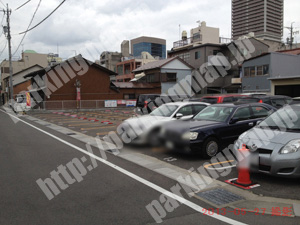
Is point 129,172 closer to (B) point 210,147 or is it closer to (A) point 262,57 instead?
(B) point 210,147

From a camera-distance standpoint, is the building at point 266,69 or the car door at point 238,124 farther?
the building at point 266,69

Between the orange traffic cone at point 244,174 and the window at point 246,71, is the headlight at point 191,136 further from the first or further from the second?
the window at point 246,71

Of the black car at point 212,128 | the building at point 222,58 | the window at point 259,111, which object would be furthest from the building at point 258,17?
the black car at point 212,128

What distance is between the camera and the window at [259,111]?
8422 millimetres

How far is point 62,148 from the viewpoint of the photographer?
29.9ft

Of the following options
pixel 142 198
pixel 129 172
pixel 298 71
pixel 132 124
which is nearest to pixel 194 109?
pixel 132 124

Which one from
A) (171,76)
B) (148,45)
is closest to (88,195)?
(171,76)

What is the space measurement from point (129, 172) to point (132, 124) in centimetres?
289

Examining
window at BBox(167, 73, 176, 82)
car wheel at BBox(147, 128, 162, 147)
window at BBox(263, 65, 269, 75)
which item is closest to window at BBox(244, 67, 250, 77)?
window at BBox(263, 65, 269, 75)

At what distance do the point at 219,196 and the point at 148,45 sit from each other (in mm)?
127817

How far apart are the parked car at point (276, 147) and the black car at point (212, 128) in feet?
4.03

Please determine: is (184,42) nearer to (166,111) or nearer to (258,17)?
(166,111)

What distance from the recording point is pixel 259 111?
8.55 meters

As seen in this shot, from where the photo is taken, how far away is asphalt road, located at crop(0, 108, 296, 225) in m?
3.87
